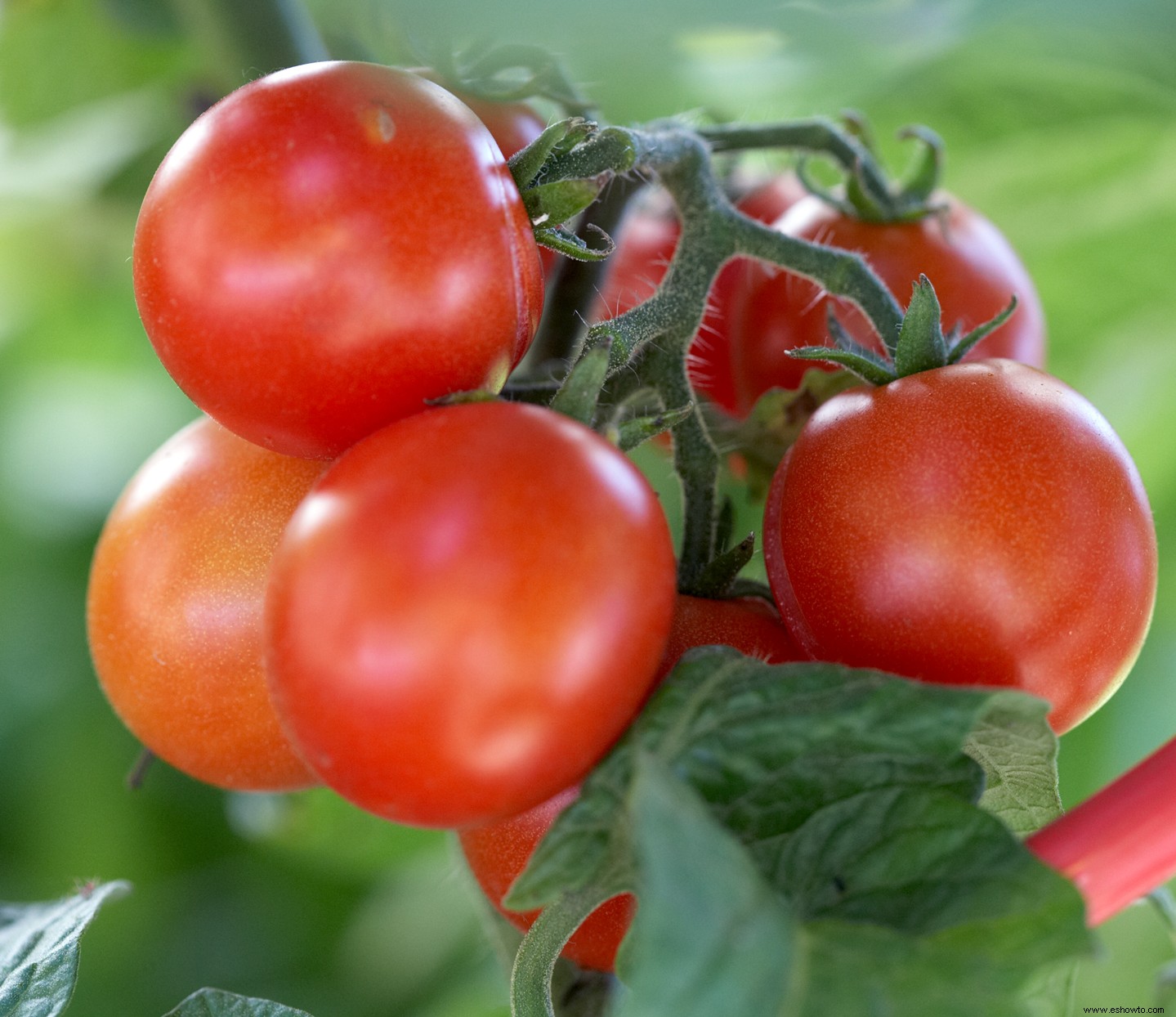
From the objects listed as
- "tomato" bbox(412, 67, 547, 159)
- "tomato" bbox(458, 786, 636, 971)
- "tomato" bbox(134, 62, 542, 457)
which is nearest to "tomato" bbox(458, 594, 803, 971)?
"tomato" bbox(458, 786, 636, 971)

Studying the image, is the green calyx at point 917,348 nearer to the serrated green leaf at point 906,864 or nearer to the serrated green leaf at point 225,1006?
the serrated green leaf at point 906,864

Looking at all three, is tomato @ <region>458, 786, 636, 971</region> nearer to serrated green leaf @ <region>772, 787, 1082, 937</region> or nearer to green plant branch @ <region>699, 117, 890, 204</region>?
serrated green leaf @ <region>772, 787, 1082, 937</region>

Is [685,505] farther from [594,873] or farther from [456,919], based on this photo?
[456,919]

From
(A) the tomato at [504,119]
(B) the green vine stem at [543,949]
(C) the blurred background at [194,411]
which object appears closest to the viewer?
(B) the green vine stem at [543,949]

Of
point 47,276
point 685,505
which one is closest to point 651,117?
point 685,505

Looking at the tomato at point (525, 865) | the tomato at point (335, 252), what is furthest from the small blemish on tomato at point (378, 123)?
the tomato at point (525, 865)

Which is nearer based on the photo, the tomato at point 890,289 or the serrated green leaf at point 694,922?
the serrated green leaf at point 694,922
